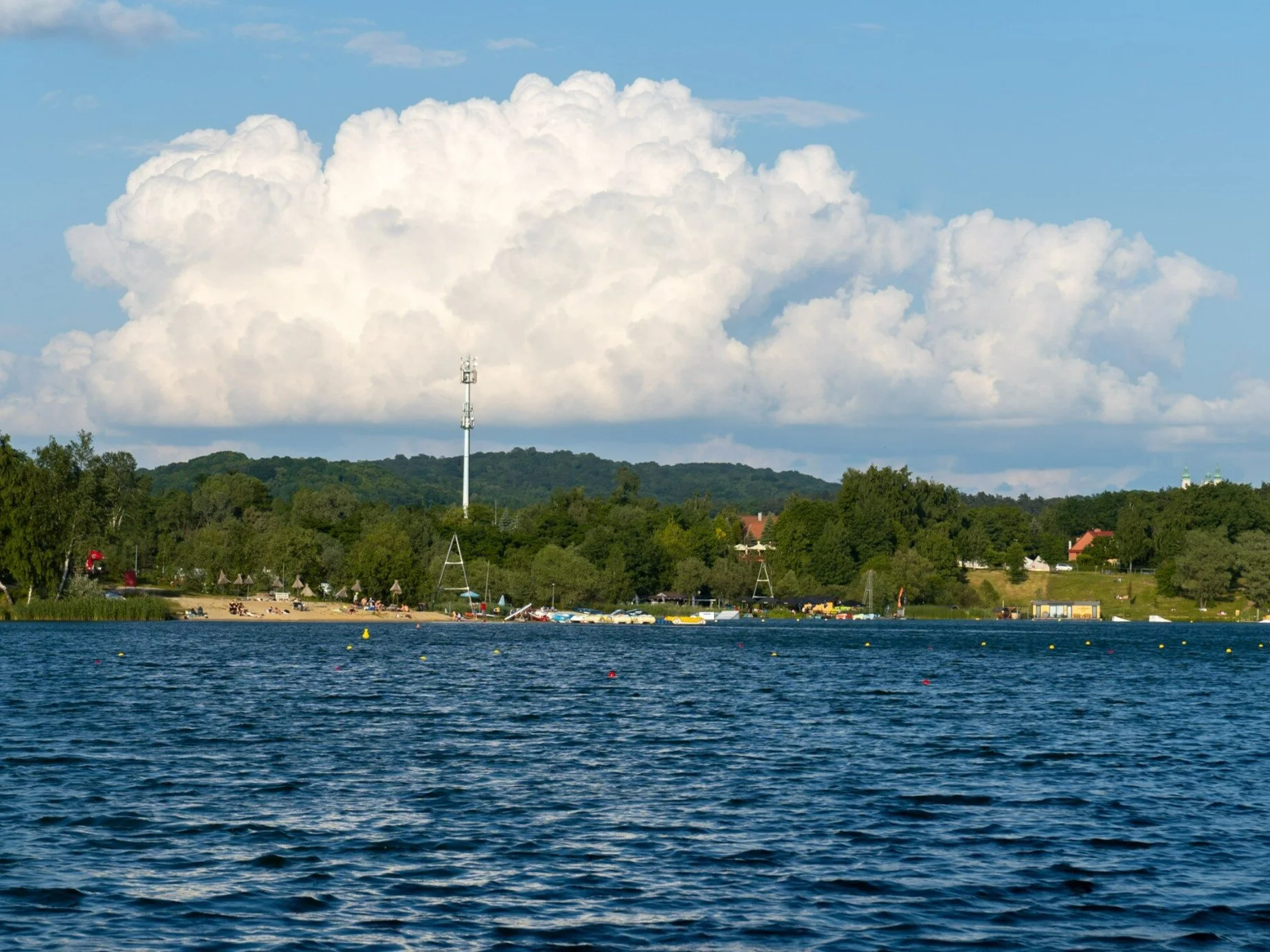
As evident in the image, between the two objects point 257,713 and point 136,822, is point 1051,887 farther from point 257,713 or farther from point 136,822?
point 257,713

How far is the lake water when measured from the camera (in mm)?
23656

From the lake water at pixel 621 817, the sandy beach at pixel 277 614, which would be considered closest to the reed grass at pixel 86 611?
the sandy beach at pixel 277 614

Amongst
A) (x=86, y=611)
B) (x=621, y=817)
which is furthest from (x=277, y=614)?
(x=621, y=817)

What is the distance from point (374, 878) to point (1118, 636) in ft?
530

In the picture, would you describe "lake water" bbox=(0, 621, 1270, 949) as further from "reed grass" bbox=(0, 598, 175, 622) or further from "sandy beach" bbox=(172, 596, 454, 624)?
"sandy beach" bbox=(172, 596, 454, 624)

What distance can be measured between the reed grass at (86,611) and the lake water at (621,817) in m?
81.0

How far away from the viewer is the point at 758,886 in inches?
1036

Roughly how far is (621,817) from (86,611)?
133767 mm

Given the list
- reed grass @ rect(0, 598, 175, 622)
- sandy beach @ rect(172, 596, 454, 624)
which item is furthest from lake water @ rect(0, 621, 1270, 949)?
sandy beach @ rect(172, 596, 454, 624)

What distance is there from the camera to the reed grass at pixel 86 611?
15000 centimetres

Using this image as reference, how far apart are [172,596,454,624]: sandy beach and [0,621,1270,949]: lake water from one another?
108053 mm

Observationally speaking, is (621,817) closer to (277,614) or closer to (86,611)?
(86,611)

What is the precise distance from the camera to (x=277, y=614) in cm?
18862

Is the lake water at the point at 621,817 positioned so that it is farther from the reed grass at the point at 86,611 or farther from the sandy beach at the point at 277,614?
the sandy beach at the point at 277,614
